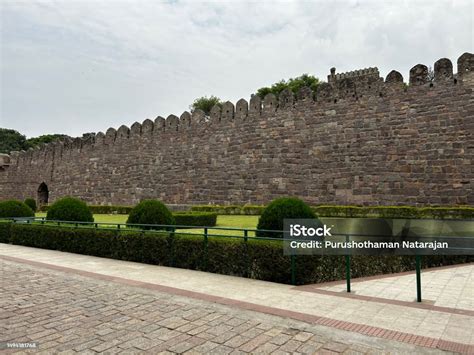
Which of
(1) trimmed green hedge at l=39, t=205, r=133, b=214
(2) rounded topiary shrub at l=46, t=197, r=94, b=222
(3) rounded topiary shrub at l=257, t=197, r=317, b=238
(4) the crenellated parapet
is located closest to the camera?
(3) rounded topiary shrub at l=257, t=197, r=317, b=238

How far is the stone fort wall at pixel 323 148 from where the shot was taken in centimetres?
1248

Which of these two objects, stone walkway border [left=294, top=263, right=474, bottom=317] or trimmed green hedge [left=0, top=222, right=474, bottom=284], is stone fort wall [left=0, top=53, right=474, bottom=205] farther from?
stone walkway border [left=294, top=263, right=474, bottom=317]

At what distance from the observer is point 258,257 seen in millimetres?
6699

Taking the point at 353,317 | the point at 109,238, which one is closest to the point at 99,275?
the point at 109,238

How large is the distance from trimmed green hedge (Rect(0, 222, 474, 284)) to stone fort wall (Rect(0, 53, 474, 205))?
5.54m

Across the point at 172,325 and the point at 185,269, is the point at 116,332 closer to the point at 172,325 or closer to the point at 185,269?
the point at 172,325

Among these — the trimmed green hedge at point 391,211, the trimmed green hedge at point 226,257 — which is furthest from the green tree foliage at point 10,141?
the trimmed green hedge at point 226,257

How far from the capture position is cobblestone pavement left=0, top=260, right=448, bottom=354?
354cm

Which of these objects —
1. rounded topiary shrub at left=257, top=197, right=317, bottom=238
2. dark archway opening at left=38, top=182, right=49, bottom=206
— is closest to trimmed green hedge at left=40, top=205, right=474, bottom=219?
rounded topiary shrub at left=257, top=197, right=317, bottom=238

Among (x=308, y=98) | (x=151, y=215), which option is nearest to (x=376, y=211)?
(x=308, y=98)

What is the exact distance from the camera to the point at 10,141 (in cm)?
6675

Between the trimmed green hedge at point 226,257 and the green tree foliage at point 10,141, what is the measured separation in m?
66.8

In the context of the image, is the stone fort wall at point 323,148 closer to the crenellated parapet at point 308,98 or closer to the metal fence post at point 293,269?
the crenellated parapet at point 308,98

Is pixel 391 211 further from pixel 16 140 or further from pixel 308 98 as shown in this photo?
pixel 16 140
